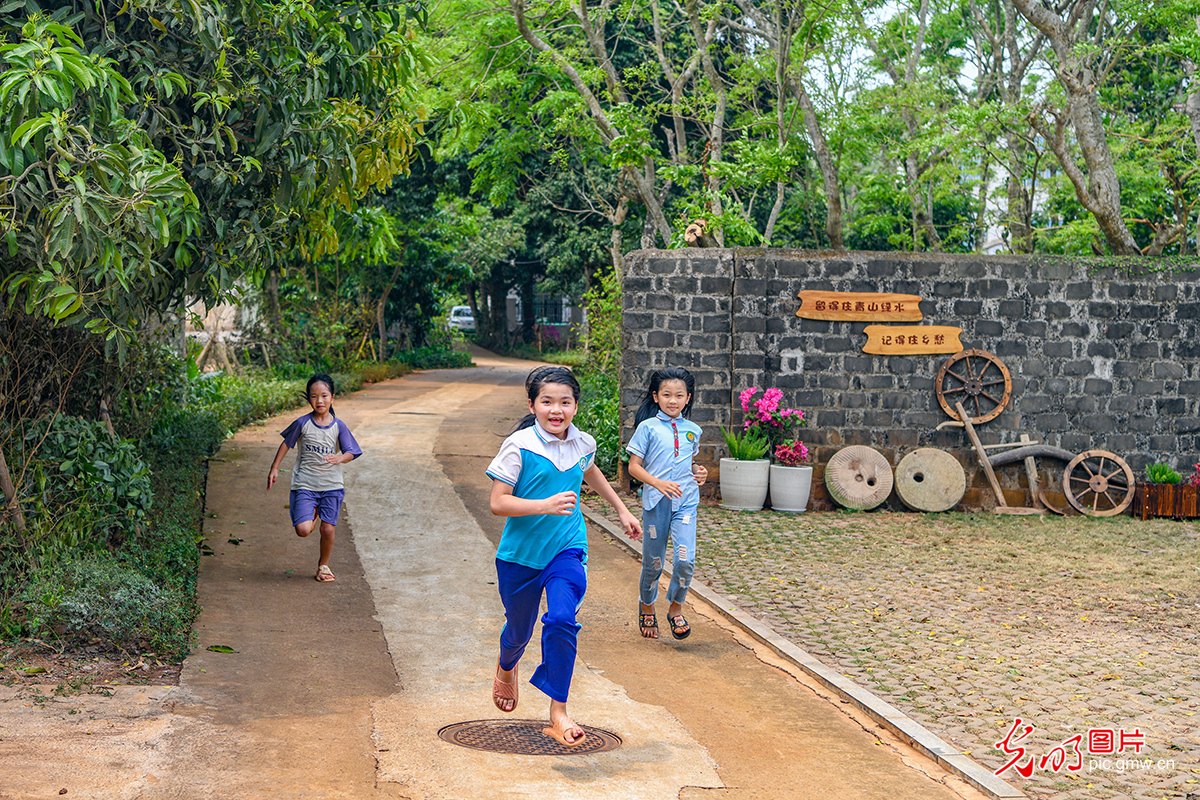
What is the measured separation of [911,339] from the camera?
475 inches

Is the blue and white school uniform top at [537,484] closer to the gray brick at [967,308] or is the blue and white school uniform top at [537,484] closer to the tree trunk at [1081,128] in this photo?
the gray brick at [967,308]

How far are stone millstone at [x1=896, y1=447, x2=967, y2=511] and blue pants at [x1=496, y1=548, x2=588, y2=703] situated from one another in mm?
7704

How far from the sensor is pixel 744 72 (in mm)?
17531

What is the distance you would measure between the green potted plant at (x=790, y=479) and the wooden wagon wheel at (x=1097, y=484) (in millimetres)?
2991

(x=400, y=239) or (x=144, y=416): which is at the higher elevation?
(x=400, y=239)

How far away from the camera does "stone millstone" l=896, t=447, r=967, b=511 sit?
11930 mm

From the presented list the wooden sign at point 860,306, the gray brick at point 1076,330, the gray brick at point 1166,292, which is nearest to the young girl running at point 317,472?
the wooden sign at point 860,306

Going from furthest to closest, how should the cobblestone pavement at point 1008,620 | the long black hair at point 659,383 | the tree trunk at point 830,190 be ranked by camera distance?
the tree trunk at point 830,190, the long black hair at point 659,383, the cobblestone pavement at point 1008,620

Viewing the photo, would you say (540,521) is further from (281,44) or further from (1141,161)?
(1141,161)

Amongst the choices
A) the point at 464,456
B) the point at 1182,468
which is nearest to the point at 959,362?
the point at 1182,468

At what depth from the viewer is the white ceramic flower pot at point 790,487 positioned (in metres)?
11.7

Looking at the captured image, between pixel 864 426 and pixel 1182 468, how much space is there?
12.5 ft

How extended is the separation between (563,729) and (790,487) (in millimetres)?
7154

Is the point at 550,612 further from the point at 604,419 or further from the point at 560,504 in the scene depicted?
the point at 604,419
